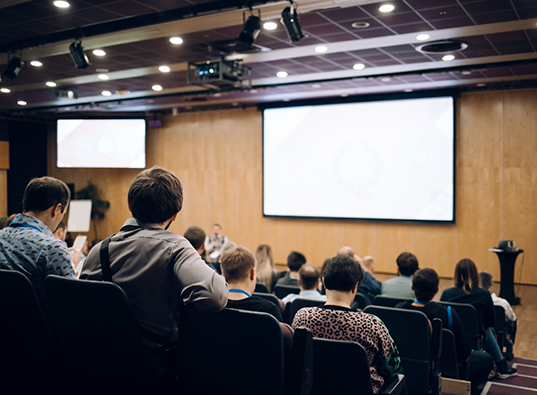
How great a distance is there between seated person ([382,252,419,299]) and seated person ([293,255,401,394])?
2610 mm

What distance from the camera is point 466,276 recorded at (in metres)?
4.24

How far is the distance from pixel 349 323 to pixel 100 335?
3.62ft

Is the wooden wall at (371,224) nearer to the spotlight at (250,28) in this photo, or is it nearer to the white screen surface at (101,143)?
the white screen surface at (101,143)

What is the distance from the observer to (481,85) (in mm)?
9086

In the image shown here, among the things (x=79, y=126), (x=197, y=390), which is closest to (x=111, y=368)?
(x=197, y=390)

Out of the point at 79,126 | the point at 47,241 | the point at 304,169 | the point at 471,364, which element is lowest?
the point at 471,364

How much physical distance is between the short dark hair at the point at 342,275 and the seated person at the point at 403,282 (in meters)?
2.61

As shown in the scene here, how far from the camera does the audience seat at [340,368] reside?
6.39 feet

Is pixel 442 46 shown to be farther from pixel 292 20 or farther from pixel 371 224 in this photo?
pixel 371 224

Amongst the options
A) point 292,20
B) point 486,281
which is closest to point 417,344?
point 486,281

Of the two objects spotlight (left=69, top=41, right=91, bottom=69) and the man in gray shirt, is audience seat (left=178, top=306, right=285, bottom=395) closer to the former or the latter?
the man in gray shirt

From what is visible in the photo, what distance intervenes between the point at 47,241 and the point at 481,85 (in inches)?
355

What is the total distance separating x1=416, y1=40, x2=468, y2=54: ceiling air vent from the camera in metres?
6.58

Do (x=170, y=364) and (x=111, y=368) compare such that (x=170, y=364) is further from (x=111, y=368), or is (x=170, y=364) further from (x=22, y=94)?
(x=22, y=94)
